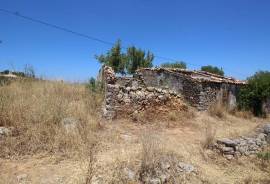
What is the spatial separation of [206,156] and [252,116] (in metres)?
8.63

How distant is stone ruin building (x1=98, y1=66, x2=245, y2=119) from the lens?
973 centimetres

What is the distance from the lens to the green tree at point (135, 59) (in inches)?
1099

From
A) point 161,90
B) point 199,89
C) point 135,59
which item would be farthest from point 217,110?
point 135,59

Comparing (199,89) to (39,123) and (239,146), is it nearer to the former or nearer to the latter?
(239,146)

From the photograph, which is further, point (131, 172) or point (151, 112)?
point (151, 112)

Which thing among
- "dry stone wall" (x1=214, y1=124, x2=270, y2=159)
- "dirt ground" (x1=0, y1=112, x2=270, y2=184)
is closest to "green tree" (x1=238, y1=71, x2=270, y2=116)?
"dirt ground" (x1=0, y1=112, x2=270, y2=184)

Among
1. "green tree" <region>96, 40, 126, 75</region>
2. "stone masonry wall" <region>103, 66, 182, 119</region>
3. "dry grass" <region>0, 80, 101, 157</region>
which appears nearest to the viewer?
"dry grass" <region>0, 80, 101, 157</region>

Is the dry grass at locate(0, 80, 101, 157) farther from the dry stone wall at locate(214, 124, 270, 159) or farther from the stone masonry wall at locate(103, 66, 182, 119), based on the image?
the dry stone wall at locate(214, 124, 270, 159)

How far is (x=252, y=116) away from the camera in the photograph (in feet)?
46.5

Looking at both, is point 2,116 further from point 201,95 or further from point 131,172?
point 201,95

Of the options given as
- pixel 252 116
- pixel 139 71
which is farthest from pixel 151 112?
pixel 139 71

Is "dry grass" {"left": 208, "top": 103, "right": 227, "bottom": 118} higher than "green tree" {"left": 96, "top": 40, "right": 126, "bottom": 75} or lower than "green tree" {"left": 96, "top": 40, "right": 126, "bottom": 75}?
lower

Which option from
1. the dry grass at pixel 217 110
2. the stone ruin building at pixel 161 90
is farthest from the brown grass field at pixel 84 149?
the dry grass at pixel 217 110

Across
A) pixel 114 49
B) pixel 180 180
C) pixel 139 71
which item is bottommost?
pixel 180 180
